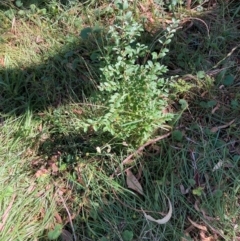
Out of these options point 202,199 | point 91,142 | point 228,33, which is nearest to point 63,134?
point 91,142

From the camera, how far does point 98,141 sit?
99.5 inches

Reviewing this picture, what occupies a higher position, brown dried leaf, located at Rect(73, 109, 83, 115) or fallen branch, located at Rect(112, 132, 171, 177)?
brown dried leaf, located at Rect(73, 109, 83, 115)

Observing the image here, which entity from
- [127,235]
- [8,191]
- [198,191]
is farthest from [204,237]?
[8,191]

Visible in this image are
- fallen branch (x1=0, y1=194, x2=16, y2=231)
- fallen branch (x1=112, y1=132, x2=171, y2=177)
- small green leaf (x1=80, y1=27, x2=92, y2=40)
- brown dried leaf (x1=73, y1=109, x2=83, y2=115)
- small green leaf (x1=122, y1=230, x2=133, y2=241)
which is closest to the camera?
small green leaf (x1=122, y1=230, x2=133, y2=241)

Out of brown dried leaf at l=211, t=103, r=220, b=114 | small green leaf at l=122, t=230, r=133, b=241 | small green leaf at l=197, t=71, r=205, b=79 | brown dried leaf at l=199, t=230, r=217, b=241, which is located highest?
small green leaf at l=197, t=71, r=205, b=79

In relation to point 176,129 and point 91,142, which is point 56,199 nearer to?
point 91,142

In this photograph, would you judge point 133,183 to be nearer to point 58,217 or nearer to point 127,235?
point 127,235

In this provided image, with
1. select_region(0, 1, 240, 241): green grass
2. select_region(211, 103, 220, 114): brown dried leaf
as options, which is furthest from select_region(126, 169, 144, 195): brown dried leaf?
select_region(211, 103, 220, 114): brown dried leaf

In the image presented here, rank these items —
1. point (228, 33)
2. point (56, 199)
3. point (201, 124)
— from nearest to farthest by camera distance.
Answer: point (56, 199) < point (201, 124) < point (228, 33)

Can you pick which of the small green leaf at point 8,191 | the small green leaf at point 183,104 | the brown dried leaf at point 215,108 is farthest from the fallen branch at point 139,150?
the small green leaf at point 8,191

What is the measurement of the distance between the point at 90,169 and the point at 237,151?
31.2 inches

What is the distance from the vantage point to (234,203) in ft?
7.70

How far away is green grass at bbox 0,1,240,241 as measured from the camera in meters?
2.35

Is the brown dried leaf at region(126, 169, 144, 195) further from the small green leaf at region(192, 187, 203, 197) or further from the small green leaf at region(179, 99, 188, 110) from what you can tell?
the small green leaf at region(179, 99, 188, 110)
